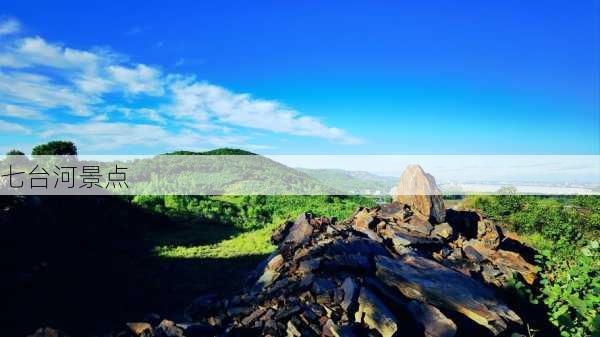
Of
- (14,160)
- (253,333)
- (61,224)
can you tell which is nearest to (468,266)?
(253,333)

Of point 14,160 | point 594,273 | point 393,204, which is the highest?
point 14,160

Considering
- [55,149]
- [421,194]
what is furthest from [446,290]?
[55,149]

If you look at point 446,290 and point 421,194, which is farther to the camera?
point 421,194

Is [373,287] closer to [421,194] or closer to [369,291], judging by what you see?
[369,291]

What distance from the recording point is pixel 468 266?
11.4 m

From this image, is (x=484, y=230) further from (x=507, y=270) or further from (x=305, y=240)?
(x=305, y=240)

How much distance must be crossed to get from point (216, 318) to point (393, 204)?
28.7 feet

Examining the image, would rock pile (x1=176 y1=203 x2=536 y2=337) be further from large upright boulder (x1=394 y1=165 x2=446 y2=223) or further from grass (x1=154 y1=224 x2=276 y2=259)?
grass (x1=154 y1=224 x2=276 y2=259)

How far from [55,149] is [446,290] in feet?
67.2

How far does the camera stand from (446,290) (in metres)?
9.02

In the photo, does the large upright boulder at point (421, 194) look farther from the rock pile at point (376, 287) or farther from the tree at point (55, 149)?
the tree at point (55, 149)

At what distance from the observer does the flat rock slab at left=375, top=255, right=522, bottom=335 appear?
28.1 feet

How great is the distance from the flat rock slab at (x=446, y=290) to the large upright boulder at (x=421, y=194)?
4.39 m

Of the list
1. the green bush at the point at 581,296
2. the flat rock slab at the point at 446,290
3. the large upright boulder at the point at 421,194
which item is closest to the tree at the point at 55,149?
the large upright boulder at the point at 421,194
